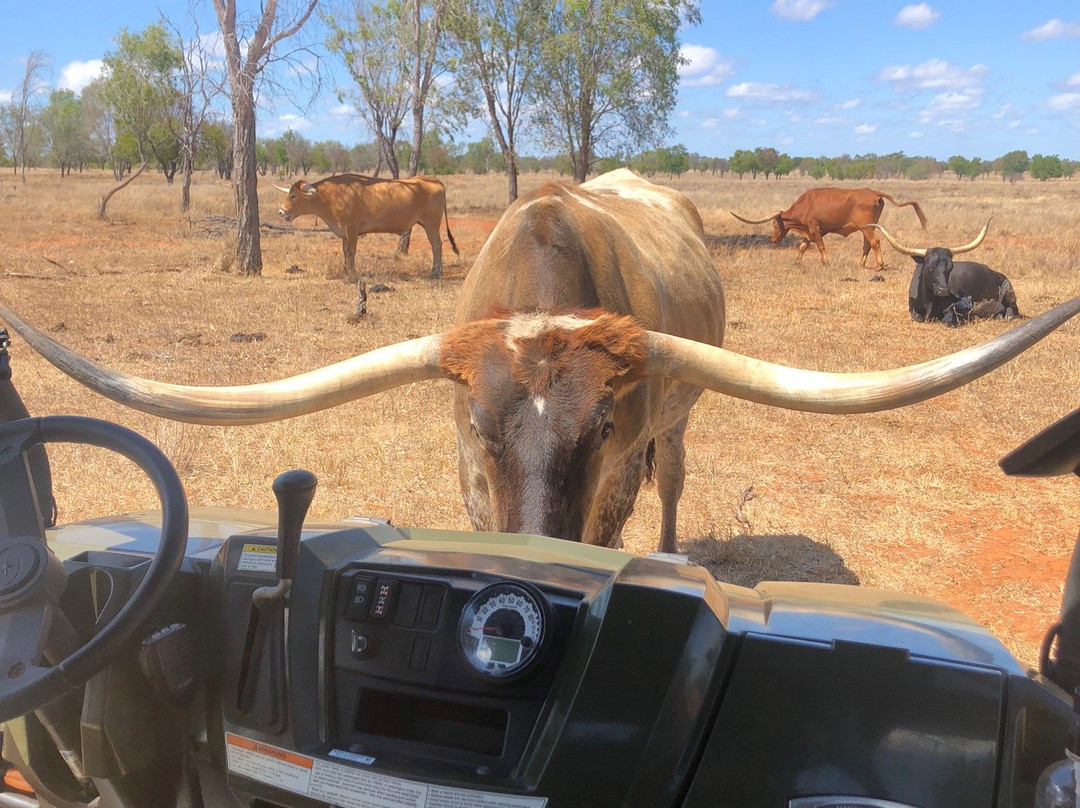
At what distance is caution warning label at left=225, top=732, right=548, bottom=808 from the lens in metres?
1.44

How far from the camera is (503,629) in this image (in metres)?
1.56

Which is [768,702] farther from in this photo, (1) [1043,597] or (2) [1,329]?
(1) [1043,597]

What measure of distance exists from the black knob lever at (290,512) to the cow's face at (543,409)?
1.09 metres

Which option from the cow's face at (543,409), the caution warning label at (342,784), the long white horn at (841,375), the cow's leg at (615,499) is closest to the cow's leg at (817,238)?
the cow's leg at (615,499)

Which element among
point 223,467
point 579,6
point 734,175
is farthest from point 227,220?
point 734,175

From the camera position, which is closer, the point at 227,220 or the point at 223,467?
the point at 223,467

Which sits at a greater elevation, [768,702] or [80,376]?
[80,376]

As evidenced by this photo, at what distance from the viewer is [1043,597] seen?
14.8 ft

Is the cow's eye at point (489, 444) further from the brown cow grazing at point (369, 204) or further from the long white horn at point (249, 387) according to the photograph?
the brown cow grazing at point (369, 204)

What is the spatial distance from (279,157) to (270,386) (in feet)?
242

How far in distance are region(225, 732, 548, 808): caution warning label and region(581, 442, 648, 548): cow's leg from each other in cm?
197

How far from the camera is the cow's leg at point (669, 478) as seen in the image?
514cm

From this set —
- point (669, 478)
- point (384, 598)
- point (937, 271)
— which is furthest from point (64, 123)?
point (384, 598)

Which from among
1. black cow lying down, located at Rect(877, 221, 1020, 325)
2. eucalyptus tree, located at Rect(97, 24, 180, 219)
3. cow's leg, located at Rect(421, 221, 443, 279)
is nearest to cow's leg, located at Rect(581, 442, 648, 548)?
black cow lying down, located at Rect(877, 221, 1020, 325)
